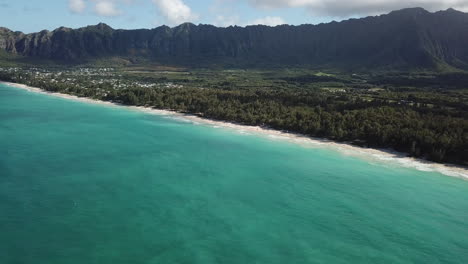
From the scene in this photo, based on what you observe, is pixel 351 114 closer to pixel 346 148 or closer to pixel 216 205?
pixel 346 148

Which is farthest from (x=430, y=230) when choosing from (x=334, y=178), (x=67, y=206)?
(x=67, y=206)

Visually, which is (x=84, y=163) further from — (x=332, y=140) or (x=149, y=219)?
(x=332, y=140)

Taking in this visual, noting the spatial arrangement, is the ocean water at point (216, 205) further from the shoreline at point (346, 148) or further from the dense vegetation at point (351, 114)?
the dense vegetation at point (351, 114)

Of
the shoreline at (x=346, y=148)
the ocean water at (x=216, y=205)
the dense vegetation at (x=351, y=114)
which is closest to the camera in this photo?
the ocean water at (x=216, y=205)

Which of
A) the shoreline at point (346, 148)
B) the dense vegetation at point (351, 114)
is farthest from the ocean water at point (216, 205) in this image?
the dense vegetation at point (351, 114)

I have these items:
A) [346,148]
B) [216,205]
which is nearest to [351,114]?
[346,148]

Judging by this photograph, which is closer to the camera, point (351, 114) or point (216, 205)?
point (216, 205)

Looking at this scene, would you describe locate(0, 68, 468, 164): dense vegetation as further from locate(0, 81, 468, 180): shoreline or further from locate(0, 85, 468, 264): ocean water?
locate(0, 85, 468, 264): ocean water

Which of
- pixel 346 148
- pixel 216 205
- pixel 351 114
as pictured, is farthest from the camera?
pixel 351 114

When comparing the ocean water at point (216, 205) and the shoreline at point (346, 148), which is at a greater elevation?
the shoreline at point (346, 148)

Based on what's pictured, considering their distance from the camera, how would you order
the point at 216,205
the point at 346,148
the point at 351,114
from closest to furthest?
the point at 216,205, the point at 346,148, the point at 351,114
